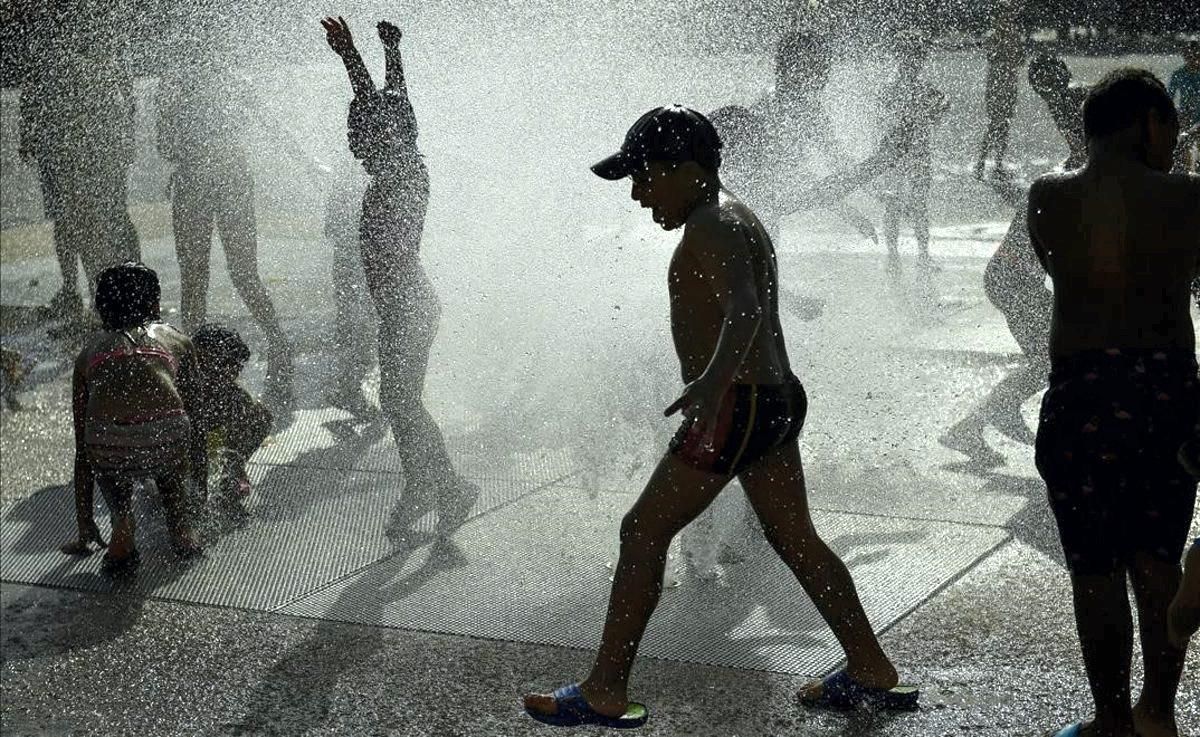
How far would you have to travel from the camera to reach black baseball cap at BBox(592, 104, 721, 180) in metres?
3.54


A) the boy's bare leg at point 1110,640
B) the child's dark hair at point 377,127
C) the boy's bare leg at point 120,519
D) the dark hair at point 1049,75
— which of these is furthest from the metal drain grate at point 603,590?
the dark hair at point 1049,75

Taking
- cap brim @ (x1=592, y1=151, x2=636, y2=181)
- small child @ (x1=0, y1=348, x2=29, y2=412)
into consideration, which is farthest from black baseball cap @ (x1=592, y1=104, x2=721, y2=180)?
small child @ (x1=0, y1=348, x2=29, y2=412)

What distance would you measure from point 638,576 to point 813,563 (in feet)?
1.46

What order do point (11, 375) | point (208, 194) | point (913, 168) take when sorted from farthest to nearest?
point (913, 168), point (208, 194), point (11, 375)

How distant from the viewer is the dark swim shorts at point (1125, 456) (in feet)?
→ 10.6

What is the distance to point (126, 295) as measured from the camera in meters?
5.23

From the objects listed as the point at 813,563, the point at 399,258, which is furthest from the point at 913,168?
the point at 813,563

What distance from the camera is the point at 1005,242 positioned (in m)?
6.74

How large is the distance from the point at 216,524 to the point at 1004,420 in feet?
10.9

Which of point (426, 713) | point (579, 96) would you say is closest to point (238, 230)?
point (579, 96)

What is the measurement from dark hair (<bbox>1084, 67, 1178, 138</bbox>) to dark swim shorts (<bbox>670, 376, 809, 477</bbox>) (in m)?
0.92

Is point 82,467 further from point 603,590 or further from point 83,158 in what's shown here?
point 83,158

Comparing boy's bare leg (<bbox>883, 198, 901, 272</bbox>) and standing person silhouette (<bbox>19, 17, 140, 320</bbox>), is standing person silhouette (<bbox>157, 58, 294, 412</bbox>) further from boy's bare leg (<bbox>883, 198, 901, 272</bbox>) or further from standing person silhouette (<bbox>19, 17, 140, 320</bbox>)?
boy's bare leg (<bbox>883, 198, 901, 272</bbox>)

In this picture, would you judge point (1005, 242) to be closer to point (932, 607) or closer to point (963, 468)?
point (963, 468)
